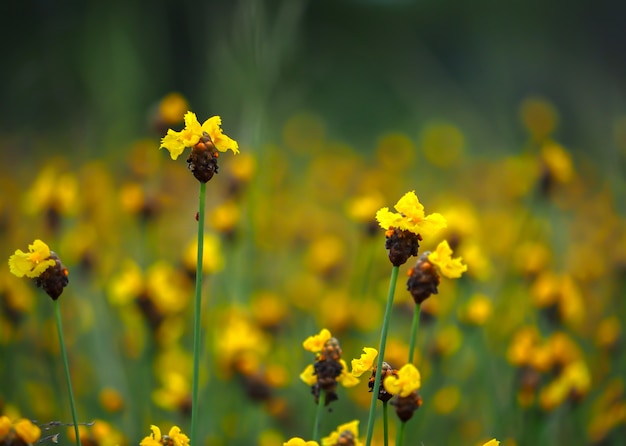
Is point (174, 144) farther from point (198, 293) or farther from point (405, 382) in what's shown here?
point (405, 382)

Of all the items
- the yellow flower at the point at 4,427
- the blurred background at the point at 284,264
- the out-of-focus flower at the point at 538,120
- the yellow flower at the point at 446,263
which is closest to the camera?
the yellow flower at the point at 4,427

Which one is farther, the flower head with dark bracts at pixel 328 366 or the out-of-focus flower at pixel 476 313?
the out-of-focus flower at pixel 476 313

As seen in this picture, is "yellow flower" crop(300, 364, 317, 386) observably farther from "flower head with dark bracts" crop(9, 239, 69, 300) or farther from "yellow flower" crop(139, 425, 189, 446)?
"flower head with dark bracts" crop(9, 239, 69, 300)

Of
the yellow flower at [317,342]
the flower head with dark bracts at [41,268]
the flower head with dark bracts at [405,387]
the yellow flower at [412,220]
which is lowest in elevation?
the flower head with dark bracts at [405,387]

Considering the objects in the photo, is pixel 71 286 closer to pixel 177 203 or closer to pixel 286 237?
pixel 286 237

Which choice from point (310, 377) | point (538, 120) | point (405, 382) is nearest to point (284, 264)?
point (538, 120)

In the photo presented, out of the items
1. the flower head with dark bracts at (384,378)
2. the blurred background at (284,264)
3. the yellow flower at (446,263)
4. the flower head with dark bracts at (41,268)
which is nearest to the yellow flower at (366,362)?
the flower head with dark bracts at (384,378)

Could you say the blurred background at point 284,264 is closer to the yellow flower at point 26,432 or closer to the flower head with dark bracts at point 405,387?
the yellow flower at point 26,432
